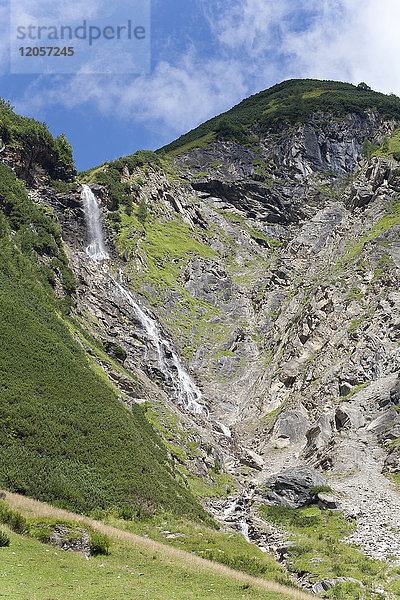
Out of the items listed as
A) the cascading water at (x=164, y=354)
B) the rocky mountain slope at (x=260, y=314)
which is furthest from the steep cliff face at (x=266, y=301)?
the cascading water at (x=164, y=354)

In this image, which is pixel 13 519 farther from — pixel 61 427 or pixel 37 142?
pixel 37 142

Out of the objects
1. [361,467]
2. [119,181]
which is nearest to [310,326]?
[361,467]

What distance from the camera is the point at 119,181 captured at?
9719 centimetres

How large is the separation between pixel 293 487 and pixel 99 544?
20906 mm

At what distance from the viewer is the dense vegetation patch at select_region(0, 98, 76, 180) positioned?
69.9 metres

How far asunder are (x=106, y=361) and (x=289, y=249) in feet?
193

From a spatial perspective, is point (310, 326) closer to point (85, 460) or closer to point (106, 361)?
point (106, 361)

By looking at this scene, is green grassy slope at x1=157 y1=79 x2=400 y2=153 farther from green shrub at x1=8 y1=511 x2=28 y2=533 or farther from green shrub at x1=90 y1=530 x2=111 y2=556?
green shrub at x1=90 y1=530 x2=111 y2=556

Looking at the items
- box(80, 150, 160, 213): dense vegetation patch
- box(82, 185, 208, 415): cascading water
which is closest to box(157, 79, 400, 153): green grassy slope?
box(80, 150, 160, 213): dense vegetation patch

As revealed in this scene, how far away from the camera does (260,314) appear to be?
79.1 metres

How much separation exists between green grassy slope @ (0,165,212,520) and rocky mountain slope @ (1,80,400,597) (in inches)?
214

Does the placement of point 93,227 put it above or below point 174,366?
above

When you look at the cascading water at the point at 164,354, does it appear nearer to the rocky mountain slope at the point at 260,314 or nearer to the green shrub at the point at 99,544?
the rocky mountain slope at the point at 260,314

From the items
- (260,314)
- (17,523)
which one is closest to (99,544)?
(17,523)
